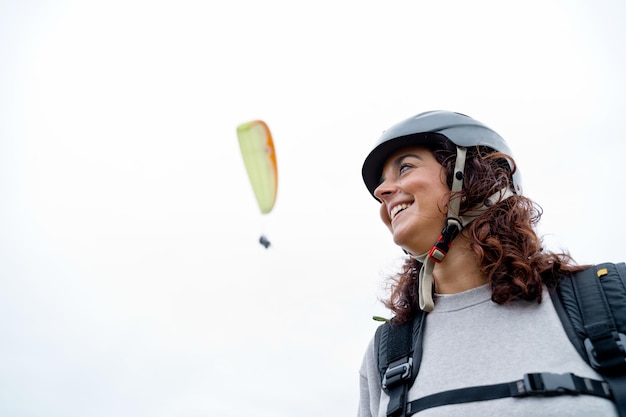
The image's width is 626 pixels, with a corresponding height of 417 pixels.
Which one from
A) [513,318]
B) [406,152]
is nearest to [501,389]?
[513,318]

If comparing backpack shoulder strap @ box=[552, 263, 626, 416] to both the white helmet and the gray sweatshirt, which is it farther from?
the white helmet

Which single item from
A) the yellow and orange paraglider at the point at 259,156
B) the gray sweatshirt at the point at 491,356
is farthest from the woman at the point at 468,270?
the yellow and orange paraglider at the point at 259,156

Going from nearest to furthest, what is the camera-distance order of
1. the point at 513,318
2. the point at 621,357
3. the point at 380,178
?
the point at 621,357, the point at 513,318, the point at 380,178

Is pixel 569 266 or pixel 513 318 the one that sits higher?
pixel 569 266

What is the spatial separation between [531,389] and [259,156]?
3.89 metres

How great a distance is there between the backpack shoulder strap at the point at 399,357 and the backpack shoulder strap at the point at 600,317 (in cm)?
118

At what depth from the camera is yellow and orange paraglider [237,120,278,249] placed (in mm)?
5840

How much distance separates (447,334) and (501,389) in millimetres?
761

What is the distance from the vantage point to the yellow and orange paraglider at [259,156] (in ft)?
19.2

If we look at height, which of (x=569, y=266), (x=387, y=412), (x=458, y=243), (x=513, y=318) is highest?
(x=458, y=243)

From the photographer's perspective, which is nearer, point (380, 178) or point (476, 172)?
point (476, 172)

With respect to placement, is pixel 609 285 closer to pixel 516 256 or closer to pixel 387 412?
pixel 516 256

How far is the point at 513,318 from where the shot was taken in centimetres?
396

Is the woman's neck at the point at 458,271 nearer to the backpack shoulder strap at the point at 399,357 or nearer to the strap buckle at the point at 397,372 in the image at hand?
the backpack shoulder strap at the point at 399,357
